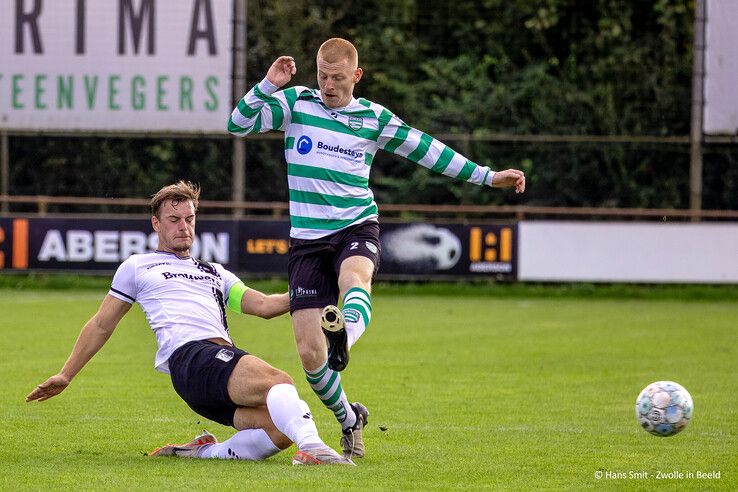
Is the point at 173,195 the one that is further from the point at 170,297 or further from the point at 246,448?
the point at 246,448

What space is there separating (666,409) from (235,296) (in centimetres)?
232

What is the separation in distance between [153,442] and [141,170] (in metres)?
18.6

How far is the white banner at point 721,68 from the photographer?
21.9 m

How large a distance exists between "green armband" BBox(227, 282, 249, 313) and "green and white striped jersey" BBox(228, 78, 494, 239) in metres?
0.40

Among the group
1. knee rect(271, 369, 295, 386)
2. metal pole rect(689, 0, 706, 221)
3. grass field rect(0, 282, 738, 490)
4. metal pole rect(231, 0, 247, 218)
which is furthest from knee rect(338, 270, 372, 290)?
metal pole rect(689, 0, 706, 221)

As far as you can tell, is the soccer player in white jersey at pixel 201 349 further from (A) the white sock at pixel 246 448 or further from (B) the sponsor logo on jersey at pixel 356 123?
(B) the sponsor logo on jersey at pixel 356 123

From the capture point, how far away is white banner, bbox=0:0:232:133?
72.9 feet

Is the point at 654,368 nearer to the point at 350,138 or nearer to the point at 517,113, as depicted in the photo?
the point at 350,138

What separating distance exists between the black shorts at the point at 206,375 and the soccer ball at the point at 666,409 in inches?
85.8

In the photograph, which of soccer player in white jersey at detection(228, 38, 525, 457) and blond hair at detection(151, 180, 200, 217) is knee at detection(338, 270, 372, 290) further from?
blond hair at detection(151, 180, 200, 217)

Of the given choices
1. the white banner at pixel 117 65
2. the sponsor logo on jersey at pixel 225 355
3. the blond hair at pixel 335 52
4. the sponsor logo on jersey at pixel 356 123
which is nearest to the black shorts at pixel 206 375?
the sponsor logo on jersey at pixel 225 355

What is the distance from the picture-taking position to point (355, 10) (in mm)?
26750

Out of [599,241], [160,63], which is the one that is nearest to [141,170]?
[160,63]

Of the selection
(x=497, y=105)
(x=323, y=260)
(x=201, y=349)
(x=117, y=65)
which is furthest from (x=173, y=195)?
(x=497, y=105)
